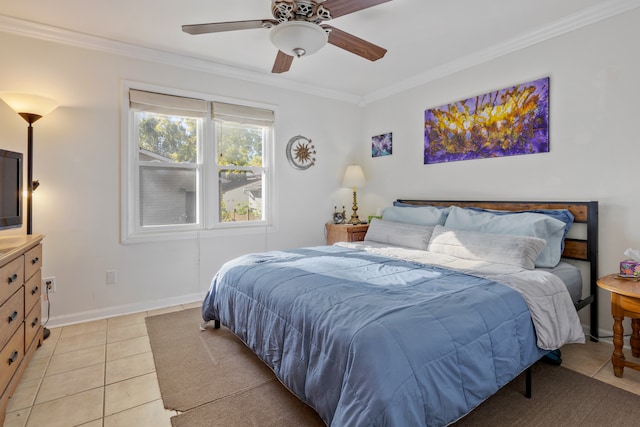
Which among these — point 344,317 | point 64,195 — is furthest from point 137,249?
point 344,317

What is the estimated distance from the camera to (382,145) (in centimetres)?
438

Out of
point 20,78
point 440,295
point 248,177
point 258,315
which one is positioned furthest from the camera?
point 248,177

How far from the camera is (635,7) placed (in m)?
2.33

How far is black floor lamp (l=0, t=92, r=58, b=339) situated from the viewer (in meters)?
2.38

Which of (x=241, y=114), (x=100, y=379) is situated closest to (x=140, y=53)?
(x=241, y=114)

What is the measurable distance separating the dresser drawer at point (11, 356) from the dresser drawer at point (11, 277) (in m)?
0.26

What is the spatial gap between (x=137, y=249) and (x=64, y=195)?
76 cm

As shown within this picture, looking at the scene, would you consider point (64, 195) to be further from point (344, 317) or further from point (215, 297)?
point (344, 317)

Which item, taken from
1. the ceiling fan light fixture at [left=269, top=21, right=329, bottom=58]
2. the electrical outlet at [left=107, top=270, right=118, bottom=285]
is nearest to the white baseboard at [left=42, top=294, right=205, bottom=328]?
the electrical outlet at [left=107, top=270, right=118, bottom=285]

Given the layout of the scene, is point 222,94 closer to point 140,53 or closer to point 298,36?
point 140,53

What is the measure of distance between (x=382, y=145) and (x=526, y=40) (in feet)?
6.23

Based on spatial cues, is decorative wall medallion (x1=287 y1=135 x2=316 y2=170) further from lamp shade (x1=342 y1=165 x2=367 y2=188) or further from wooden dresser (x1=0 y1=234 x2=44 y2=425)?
wooden dresser (x1=0 y1=234 x2=44 y2=425)

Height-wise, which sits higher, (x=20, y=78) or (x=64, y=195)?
(x=20, y=78)

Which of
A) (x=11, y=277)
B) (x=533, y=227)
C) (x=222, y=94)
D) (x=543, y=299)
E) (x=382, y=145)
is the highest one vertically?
(x=222, y=94)
